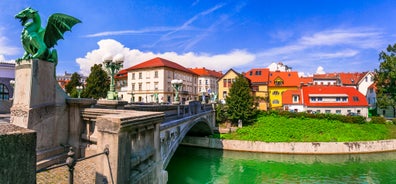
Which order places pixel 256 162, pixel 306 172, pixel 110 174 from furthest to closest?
pixel 256 162 < pixel 306 172 < pixel 110 174

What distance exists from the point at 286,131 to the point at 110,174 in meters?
30.9

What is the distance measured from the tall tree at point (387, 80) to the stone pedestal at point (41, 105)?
4905cm

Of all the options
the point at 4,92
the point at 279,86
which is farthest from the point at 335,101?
the point at 4,92

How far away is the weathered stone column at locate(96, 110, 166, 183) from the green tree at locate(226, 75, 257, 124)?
98.6 ft

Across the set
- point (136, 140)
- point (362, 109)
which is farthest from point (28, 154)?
point (362, 109)

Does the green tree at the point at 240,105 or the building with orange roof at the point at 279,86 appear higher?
the building with orange roof at the point at 279,86

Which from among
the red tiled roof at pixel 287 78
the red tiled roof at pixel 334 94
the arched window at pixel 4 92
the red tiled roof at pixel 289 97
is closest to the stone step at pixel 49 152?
the arched window at pixel 4 92

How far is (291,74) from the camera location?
54.7 m

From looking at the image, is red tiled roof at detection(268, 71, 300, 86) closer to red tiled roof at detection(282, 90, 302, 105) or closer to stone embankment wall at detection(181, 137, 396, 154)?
red tiled roof at detection(282, 90, 302, 105)

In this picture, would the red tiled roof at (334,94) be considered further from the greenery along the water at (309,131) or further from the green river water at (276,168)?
the green river water at (276,168)

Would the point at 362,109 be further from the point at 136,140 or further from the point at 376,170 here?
the point at 136,140

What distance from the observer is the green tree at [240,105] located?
112 ft

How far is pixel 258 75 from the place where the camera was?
5547 centimetres

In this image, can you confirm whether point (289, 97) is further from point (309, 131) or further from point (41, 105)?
point (41, 105)
